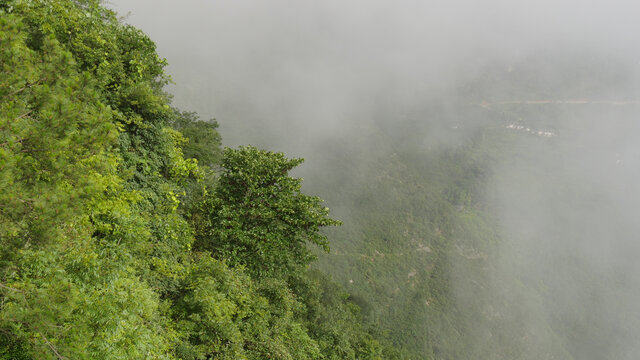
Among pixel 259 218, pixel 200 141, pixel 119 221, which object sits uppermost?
pixel 200 141

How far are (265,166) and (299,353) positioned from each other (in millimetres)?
8827

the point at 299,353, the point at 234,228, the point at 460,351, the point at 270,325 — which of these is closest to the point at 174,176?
the point at 234,228

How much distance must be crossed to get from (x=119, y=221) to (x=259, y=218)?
262 inches

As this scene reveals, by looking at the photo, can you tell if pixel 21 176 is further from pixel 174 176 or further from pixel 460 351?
pixel 460 351

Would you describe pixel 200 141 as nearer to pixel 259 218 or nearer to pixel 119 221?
pixel 259 218

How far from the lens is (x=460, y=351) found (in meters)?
147

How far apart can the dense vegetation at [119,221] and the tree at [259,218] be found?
7cm

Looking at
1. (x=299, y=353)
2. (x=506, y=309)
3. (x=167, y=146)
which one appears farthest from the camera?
(x=506, y=309)

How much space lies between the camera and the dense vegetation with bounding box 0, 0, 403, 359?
536 cm

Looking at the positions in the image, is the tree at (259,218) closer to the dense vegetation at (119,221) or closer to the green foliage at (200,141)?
the dense vegetation at (119,221)

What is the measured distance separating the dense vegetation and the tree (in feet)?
0.23

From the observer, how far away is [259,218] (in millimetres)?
15133

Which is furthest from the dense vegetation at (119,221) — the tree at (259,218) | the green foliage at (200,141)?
the green foliage at (200,141)

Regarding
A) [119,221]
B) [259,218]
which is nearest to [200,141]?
[259,218]
